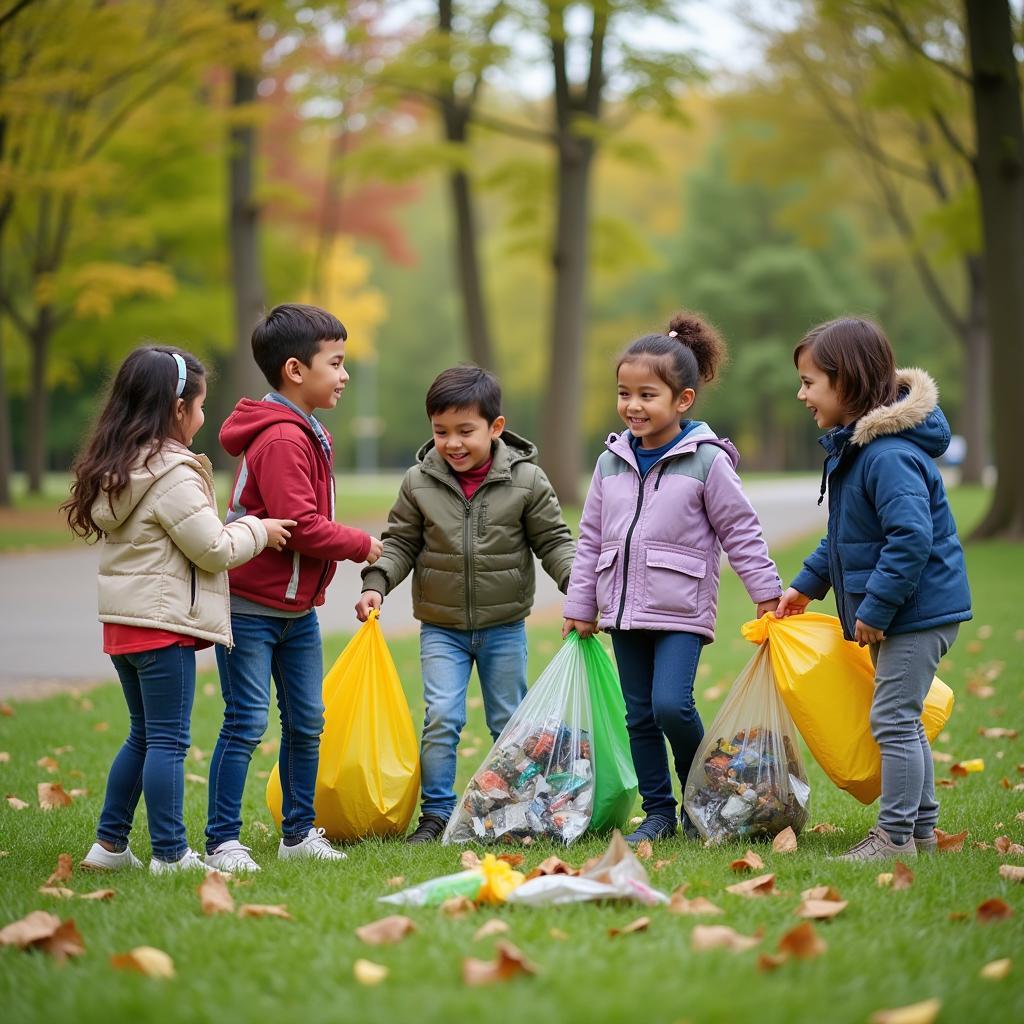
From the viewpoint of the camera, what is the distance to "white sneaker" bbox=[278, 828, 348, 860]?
4258 millimetres

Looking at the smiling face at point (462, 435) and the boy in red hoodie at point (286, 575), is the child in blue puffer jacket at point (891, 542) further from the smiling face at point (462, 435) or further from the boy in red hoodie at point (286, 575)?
the boy in red hoodie at point (286, 575)

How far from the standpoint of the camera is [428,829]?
4641 mm

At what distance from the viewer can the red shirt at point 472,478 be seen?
4.78 metres

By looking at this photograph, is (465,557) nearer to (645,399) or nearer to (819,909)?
(645,399)

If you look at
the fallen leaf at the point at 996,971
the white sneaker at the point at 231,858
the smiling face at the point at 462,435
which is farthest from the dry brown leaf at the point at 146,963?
the smiling face at the point at 462,435

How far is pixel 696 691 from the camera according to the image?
777 cm

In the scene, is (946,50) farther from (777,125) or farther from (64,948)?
(64,948)

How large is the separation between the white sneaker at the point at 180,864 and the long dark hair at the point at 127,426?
3.26 ft

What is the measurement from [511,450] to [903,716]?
1651 millimetres

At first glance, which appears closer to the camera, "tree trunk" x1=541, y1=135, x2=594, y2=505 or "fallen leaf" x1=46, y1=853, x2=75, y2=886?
"fallen leaf" x1=46, y1=853, x2=75, y2=886

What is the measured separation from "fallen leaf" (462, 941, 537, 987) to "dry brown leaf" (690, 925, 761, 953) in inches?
16.6

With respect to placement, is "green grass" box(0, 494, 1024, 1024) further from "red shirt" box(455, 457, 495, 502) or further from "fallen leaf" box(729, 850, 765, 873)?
"red shirt" box(455, 457, 495, 502)

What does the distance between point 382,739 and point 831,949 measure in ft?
6.70

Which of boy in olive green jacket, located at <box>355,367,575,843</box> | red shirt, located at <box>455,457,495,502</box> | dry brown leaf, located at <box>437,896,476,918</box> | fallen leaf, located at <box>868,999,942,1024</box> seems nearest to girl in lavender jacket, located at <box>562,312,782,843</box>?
boy in olive green jacket, located at <box>355,367,575,843</box>
